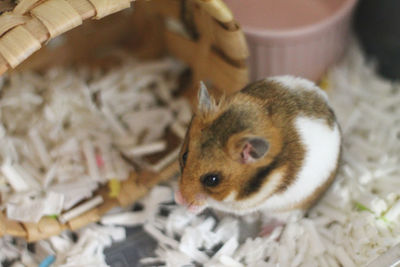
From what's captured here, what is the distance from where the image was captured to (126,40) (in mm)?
2938

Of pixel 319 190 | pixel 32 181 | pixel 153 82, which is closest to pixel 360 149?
pixel 319 190

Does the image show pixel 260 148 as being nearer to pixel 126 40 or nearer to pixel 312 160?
pixel 312 160

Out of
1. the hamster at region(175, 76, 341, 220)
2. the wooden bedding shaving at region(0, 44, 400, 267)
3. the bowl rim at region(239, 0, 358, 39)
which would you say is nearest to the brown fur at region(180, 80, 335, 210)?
the hamster at region(175, 76, 341, 220)

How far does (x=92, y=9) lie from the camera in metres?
1.68

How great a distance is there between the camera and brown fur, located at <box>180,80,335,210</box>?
1.71 m

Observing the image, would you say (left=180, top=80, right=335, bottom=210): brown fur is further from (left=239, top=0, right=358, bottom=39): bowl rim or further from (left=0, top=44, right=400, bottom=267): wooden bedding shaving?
(left=239, top=0, right=358, bottom=39): bowl rim

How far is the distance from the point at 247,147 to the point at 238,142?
32 mm

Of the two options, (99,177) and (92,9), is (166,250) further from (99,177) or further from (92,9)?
(92,9)

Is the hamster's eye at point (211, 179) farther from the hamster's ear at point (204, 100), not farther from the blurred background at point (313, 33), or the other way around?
the blurred background at point (313, 33)

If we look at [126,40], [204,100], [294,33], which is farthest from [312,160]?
[126,40]

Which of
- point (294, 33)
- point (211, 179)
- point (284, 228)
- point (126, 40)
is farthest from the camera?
point (126, 40)

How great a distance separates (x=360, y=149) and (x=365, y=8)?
798 mm

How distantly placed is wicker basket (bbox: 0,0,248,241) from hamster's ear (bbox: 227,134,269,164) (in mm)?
508

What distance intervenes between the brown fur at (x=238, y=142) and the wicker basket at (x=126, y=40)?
0.34m
